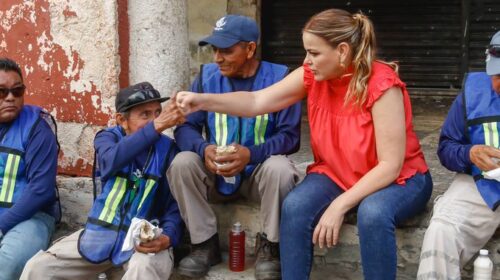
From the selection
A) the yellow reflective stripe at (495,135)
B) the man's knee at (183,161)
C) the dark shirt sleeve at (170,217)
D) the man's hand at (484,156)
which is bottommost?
the dark shirt sleeve at (170,217)

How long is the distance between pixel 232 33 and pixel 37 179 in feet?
4.29

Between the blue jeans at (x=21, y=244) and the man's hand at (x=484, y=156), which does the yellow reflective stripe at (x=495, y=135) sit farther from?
the blue jeans at (x=21, y=244)

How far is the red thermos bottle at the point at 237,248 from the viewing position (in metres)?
3.75

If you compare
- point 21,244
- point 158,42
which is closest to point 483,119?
point 158,42

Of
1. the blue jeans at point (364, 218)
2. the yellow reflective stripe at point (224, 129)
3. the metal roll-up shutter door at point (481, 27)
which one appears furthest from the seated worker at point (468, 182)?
the metal roll-up shutter door at point (481, 27)

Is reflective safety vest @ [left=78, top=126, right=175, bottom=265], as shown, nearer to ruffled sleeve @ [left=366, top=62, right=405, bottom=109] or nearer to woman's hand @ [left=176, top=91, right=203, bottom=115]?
woman's hand @ [left=176, top=91, right=203, bottom=115]

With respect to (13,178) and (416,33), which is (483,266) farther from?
(416,33)

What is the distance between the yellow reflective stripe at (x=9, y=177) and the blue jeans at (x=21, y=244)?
0.59 ft

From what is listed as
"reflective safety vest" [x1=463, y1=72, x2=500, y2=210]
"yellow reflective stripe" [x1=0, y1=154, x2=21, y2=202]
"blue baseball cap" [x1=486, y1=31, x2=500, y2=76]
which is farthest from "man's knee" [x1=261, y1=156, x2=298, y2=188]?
"yellow reflective stripe" [x1=0, y1=154, x2=21, y2=202]

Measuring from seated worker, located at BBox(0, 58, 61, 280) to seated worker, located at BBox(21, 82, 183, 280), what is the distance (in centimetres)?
29

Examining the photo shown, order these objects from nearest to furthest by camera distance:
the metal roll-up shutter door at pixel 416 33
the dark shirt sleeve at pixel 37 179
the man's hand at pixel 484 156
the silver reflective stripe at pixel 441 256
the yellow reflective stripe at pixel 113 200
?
the silver reflective stripe at pixel 441 256 → the man's hand at pixel 484 156 → the yellow reflective stripe at pixel 113 200 → the dark shirt sleeve at pixel 37 179 → the metal roll-up shutter door at pixel 416 33

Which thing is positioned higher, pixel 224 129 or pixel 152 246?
pixel 224 129

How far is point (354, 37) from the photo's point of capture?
3.28 meters

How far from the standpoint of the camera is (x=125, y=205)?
374 centimetres
